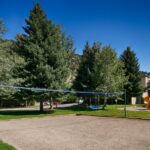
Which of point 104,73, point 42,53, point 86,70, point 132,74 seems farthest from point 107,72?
point 132,74

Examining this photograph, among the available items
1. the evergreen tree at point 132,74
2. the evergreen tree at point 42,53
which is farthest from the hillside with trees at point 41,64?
the evergreen tree at point 132,74

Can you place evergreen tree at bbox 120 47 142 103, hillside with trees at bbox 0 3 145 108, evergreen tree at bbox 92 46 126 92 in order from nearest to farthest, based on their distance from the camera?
hillside with trees at bbox 0 3 145 108 < evergreen tree at bbox 92 46 126 92 < evergreen tree at bbox 120 47 142 103

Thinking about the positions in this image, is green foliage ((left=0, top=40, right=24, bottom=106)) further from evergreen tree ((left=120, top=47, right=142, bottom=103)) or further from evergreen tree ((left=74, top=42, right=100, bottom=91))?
evergreen tree ((left=120, top=47, right=142, bottom=103))

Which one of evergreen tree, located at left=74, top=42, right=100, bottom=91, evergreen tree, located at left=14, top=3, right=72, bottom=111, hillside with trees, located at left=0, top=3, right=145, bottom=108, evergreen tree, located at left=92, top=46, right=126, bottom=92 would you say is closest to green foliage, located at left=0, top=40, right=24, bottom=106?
hillside with trees, located at left=0, top=3, right=145, bottom=108

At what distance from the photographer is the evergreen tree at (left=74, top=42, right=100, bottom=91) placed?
38031mm

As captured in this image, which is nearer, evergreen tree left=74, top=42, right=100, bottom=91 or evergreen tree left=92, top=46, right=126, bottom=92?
evergreen tree left=92, top=46, right=126, bottom=92

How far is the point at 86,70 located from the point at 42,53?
10715 millimetres

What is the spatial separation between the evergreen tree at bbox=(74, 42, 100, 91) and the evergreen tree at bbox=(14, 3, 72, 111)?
7.30 metres

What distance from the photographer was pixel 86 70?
3953cm

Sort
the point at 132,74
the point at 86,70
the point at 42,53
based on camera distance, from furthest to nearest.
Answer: the point at 132,74 → the point at 86,70 → the point at 42,53

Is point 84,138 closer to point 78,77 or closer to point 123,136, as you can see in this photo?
point 123,136

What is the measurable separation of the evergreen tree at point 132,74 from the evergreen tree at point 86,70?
1507cm

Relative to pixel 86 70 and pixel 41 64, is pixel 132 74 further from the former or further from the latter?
pixel 41 64

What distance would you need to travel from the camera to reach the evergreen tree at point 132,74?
5297 cm
